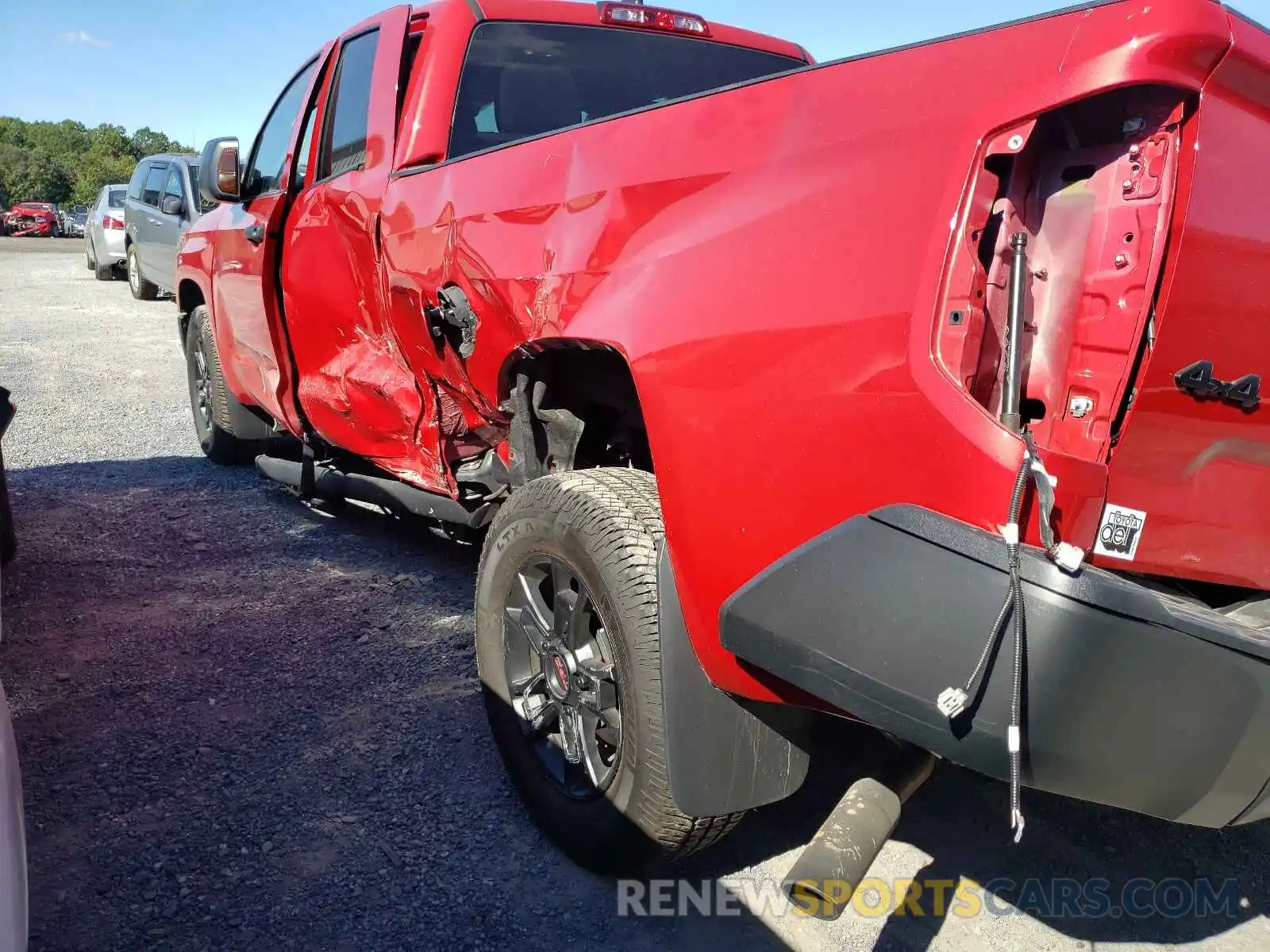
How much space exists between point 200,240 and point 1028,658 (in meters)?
4.94

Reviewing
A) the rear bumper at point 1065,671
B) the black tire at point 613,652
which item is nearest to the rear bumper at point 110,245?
the black tire at point 613,652

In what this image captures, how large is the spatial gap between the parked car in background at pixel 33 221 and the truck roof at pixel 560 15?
38.4m

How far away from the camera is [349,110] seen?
12.8ft

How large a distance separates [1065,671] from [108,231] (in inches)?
722

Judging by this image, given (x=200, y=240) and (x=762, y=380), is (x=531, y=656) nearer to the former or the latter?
(x=762, y=380)

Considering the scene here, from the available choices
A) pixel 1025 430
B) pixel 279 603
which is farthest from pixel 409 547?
pixel 1025 430

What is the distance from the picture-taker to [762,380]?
1854mm

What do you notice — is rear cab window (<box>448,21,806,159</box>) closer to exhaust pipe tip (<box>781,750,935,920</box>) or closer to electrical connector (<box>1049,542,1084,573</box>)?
exhaust pipe tip (<box>781,750,935,920</box>)

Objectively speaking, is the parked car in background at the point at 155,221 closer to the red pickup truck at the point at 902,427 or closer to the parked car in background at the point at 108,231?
the parked car in background at the point at 108,231

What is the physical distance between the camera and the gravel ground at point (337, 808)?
7.83 ft

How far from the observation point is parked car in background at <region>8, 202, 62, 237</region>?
116ft

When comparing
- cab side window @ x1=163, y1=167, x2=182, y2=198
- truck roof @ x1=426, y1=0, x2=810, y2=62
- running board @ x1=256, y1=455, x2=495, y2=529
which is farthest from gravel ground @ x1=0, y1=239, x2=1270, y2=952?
cab side window @ x1=163, y1=167, x2=182, y2=198

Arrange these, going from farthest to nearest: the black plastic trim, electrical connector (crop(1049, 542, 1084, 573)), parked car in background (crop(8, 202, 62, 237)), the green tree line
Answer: the green tree line
parked car in background (crop(8, 202, 62, 237))
the black plastic trim
electrical connector (crop(1049, 542, 1084, 573))

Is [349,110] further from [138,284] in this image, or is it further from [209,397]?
[138,284]
